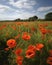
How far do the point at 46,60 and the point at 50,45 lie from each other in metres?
0.28

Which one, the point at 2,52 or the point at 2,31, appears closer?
the point at 2,52

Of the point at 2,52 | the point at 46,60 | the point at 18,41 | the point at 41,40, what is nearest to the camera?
the point at 46,60

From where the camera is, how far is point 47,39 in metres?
2.74

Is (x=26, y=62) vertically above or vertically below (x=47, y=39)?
below

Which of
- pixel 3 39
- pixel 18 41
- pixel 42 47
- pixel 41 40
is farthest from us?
pixel 3 39

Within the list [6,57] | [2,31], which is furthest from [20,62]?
[2,31]

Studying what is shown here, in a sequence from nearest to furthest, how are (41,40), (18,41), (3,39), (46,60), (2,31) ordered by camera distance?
1. (46,60)
2. (41,40)
3. (18,41)
4. (3,39)
5. (2,31)

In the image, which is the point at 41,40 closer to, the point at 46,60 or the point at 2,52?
the point at 46,60

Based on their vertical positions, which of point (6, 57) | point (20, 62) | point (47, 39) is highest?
point (47, 39)

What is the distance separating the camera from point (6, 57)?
3506mm

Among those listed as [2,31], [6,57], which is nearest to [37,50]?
[6,57]

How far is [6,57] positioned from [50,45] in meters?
1.14

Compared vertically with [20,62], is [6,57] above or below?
below

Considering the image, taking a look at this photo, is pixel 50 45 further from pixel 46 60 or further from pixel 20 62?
pixel 20 62
